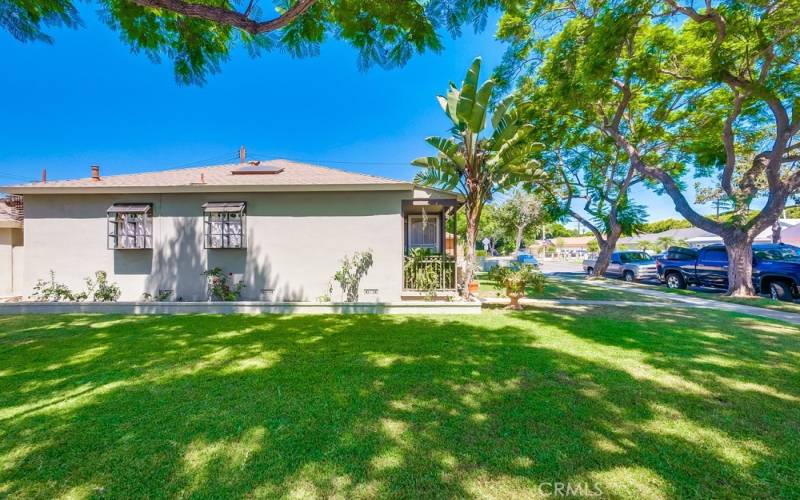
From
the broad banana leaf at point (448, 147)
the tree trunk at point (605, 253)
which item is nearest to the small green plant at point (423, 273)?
Result: the broad banana leaf at point (448, 147)

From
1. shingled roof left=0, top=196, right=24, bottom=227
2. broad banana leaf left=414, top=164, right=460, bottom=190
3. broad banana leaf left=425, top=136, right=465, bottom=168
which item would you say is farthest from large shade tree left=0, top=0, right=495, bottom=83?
shingled roof left=0, top=196, right=24, bottom=227

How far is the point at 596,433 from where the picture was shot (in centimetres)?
275

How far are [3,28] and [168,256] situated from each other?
20.1 feet

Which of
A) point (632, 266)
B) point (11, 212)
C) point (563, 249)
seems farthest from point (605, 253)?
point (563, 249)

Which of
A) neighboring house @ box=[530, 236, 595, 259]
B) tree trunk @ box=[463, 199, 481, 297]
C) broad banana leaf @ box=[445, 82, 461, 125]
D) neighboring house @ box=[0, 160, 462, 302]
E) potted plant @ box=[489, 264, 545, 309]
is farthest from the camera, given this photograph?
neighboring house @ box=[530, 236, 595, 259]

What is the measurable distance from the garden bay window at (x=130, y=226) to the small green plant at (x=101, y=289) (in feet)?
3.30

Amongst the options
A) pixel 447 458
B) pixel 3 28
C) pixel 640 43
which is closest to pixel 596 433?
pixel 447 458

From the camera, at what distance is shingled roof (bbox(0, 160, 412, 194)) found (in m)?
8.41

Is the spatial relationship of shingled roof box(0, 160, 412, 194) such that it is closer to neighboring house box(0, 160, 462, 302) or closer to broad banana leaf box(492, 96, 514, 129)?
neighboring house box(0, 160, 462, 302)

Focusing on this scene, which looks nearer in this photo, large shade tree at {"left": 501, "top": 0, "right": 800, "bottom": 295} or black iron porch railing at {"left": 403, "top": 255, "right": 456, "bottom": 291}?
large shade tree at {"left": 501, "top": 0, "right": 800, "bottom": 295}

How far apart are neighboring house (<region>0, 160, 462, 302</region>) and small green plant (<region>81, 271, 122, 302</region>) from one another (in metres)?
0.16

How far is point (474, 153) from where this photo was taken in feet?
29.2

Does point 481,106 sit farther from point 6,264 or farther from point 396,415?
point 6,264

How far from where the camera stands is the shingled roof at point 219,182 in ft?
27.6
